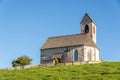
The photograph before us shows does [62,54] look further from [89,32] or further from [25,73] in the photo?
[25,73]

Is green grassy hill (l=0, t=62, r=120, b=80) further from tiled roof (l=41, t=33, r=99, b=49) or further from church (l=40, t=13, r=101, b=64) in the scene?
tiled roof (l=41, t=33, r=99, b=49)

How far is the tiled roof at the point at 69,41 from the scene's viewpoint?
81.8 m

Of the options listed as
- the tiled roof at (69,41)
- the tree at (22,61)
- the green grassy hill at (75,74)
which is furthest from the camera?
the tiled roof at (69,41)

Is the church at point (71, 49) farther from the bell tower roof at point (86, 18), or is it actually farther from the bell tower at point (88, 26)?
the bell tower roof at point (86, 18)

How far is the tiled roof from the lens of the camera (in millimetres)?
81750

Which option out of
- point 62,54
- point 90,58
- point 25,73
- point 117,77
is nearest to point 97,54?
point 90,58

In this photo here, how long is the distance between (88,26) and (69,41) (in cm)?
790

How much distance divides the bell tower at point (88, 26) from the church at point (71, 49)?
1124 millimetres

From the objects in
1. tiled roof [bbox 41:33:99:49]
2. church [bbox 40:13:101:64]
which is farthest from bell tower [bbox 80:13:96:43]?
tiled roof [bbox 41:33:99:49]

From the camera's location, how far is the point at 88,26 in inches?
3492

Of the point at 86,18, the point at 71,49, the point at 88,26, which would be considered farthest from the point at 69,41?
the point at 86,18

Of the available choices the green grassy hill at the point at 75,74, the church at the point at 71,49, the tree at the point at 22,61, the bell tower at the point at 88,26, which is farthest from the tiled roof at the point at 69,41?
the green grassy hill at the point at 75,74

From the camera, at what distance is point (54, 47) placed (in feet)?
273

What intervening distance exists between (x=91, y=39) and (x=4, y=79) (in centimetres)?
3728
